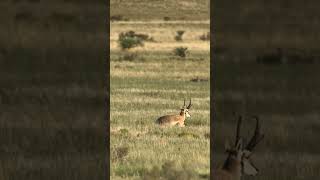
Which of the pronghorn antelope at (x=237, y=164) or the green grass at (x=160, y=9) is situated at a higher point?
the green grass at (x=160, y=9)

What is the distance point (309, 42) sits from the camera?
27672mm

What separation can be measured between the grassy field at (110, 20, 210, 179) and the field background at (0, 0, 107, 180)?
500 mm

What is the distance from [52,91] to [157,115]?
7.68 feet

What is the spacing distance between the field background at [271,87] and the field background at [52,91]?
1.48 meters

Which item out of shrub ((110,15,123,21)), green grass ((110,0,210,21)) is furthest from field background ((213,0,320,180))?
green grass ((110,0,210,21))

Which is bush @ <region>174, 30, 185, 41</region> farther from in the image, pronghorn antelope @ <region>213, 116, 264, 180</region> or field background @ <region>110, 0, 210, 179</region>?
pronghorn antelope @ <region>213, 116, 264, 180</region>

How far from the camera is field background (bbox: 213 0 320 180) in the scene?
13.3 m

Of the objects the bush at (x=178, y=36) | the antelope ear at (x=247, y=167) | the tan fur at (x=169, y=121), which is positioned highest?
the bush at (x=178, y=36)

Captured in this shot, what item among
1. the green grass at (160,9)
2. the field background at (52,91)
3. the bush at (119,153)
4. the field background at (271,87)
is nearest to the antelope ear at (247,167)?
the field background at (271,87)

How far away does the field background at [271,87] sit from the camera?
13328 millimetres

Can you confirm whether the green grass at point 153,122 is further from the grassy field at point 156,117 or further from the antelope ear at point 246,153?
the antelope ear at point 246,153

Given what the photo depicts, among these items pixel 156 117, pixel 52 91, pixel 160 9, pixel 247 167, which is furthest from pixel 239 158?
pixel 160 9

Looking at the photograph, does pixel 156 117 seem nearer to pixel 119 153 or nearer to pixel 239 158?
pixel 119 153

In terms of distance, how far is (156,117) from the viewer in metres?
19.2
